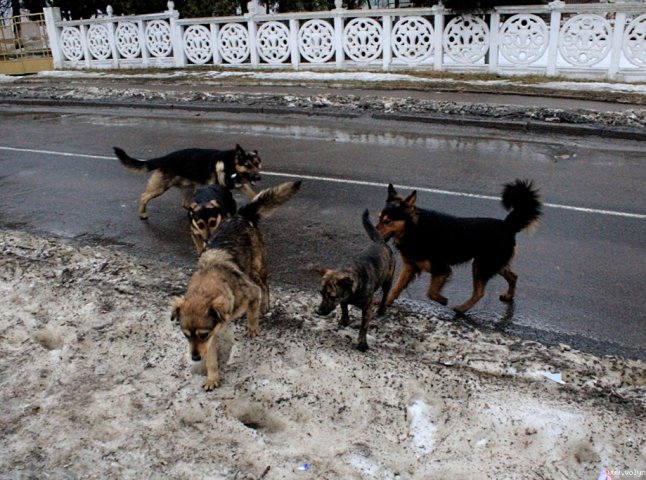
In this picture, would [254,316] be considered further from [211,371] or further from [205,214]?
[205,214]

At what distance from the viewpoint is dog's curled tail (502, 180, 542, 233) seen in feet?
16.9

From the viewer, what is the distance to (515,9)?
1714cm

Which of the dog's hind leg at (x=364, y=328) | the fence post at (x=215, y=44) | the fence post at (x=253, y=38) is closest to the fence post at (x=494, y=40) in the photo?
the fence post at (x=253, y=38)

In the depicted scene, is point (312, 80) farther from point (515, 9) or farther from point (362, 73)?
point (515, 9)

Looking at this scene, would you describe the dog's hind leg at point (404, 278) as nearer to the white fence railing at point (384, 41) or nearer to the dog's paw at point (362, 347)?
the dog's paw at point (362, 347)

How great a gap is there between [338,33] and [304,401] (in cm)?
→ 1825

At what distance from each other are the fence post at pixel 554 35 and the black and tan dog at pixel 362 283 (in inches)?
562

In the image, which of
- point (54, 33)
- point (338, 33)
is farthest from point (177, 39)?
point (338, 33)

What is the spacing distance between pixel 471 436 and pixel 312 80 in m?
17.3

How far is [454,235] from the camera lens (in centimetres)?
514

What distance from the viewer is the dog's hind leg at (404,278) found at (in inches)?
209

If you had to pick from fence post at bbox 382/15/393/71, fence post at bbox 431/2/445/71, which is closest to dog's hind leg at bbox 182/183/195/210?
fence post at bbox 431/2/445/71

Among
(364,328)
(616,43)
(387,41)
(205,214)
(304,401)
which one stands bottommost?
(304,401)

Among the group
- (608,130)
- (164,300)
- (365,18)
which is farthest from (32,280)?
(365,18)
